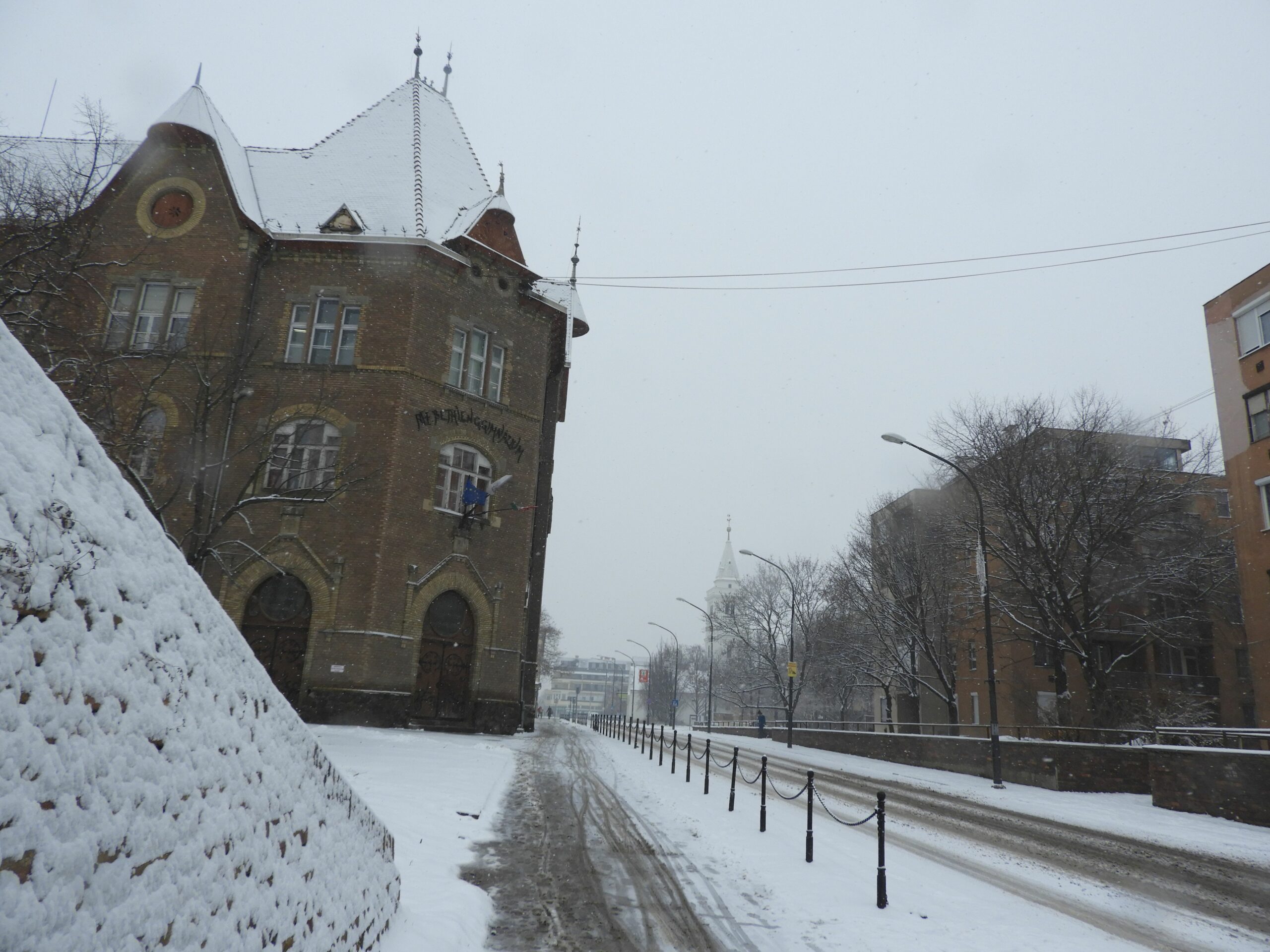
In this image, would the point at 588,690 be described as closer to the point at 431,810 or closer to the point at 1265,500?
the point at 1265,500

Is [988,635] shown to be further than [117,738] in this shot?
Yes

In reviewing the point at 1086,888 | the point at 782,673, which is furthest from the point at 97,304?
the point at 782,673

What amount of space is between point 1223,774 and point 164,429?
27403 millimetres

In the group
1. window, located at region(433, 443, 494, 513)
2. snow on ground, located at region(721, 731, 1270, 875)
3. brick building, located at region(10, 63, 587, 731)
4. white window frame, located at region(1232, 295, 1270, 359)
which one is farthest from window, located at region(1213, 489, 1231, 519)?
window, located at region(433, 443, 494, 513)

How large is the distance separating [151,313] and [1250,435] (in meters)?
37.3

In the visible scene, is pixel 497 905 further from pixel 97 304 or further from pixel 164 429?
pixel 97 304

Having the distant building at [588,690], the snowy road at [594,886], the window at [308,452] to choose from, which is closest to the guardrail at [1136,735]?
the snowy road at [594,886]

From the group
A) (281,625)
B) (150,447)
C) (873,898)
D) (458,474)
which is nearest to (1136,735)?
(873,898)

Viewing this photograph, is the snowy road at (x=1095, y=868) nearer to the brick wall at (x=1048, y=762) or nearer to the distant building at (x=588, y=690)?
the brick wall at (x=1048, y=762)

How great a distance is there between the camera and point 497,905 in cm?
638

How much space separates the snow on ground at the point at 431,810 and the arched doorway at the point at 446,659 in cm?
217

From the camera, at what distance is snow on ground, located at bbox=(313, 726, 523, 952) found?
17.3 feet

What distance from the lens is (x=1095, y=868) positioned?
8992 millimetres

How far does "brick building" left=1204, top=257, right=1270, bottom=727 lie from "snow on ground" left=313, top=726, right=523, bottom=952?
25371mm
